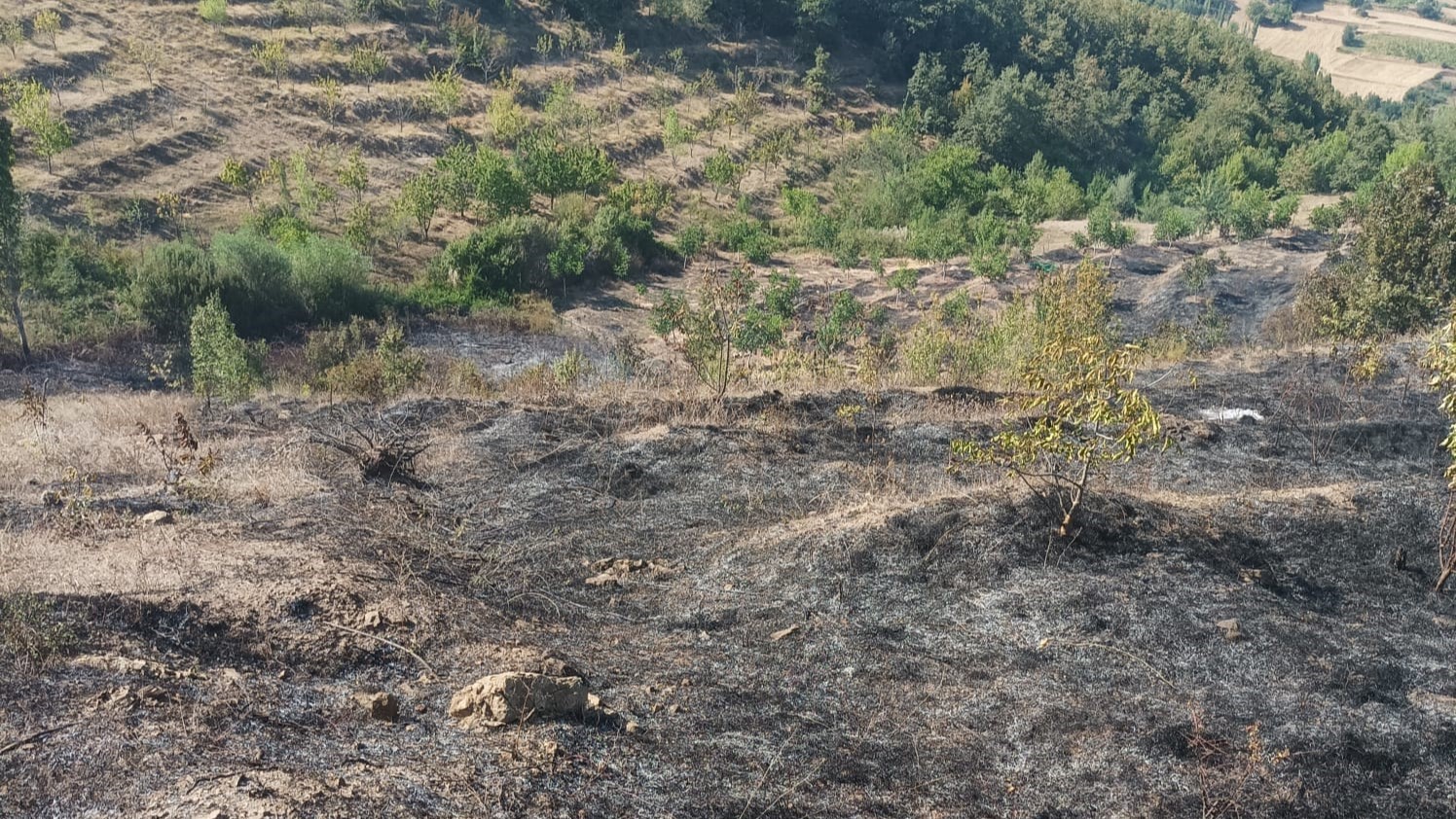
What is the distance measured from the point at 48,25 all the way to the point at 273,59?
6.01 meters

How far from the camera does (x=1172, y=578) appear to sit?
734 centimetres

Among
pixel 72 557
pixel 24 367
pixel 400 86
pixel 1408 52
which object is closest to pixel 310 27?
pixel 400 86

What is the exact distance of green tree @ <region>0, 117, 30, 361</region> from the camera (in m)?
13.8

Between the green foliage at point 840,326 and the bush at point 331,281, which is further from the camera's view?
the bush at point 331,281

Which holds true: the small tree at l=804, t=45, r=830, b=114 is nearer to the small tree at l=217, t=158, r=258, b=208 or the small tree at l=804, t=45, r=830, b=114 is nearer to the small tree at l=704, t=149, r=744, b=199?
the small tree at l=704, t=149, r=744, b=199

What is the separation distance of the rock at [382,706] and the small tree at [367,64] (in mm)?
30760

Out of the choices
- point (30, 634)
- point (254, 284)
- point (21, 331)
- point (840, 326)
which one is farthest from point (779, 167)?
point (30, 634)

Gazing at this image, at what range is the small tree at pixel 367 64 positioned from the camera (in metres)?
31.6

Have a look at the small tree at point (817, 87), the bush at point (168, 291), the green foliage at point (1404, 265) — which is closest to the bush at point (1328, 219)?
the green foliage at point (1404, 265)

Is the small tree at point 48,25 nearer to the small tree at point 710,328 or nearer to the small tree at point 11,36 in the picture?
the small tree at point 11,36

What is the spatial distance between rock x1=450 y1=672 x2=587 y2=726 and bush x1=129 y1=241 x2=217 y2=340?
16245 mm

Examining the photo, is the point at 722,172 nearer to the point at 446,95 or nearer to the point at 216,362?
the point at 446,95

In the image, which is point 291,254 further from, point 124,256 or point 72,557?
point 72,557

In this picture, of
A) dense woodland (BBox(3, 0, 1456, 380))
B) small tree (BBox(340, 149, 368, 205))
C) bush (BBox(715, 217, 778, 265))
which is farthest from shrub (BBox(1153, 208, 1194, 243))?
small tree (BBox(340, 149, 368, 205))
